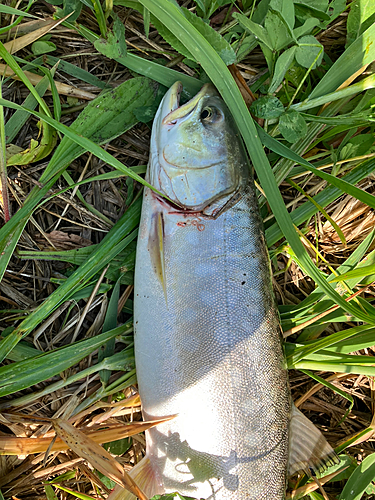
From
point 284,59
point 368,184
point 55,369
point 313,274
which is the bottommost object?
point 55,369

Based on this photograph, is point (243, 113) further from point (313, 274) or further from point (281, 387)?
point (281, 387)

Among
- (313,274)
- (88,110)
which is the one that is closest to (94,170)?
(88,110)

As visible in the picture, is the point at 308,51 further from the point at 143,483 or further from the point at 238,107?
the point at 143,483

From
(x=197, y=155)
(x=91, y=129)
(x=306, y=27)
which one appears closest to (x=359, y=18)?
(x=306, y=27)

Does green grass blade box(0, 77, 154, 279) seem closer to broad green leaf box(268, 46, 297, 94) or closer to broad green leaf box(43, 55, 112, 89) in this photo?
broad green leaf box(43, 55, 112, 89)

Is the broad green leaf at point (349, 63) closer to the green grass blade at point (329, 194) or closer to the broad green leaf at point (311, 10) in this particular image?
the broad green leaf at point (311, 10)

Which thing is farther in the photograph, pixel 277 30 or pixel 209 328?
pixel 277 30
